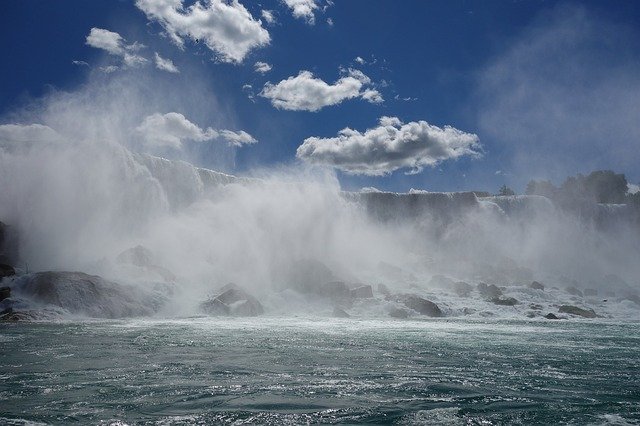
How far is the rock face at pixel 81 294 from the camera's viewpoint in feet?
74.9

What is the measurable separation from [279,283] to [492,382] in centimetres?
2773

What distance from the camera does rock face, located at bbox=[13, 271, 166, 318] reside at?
22844 mm

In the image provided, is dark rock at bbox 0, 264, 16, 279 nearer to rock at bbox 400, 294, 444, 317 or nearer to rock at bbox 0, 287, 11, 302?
rock at bbox 0, 287, 11, 302

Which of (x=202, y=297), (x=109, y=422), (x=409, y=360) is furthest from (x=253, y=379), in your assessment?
(x=202, y=297)

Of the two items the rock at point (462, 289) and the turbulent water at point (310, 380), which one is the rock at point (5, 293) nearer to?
the turbulent water at point (310, 380)

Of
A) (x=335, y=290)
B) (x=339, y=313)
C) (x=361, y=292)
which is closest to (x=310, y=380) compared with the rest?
(x=339, y=313)

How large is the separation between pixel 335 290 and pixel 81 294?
51.8ft

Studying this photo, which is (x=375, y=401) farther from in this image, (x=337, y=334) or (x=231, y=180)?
(x=231, y=180)

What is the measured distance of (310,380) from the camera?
28.7 ft

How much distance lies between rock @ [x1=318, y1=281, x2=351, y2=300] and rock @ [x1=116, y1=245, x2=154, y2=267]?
37.9 feet

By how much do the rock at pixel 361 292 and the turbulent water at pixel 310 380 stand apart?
17250mm

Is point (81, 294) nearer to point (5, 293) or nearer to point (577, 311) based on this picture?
point (5, 293)

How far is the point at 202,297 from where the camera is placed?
29766mm

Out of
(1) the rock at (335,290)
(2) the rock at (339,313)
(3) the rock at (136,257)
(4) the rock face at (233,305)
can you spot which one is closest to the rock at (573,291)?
(1) the rock at (335,290)
